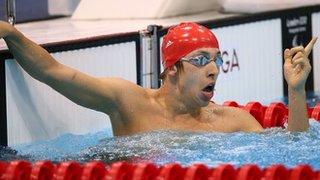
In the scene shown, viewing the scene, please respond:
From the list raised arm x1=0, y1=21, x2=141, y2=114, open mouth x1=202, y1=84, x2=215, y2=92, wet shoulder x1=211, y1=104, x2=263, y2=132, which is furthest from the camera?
Answer: wet shoulder x1=211, y1=104, x2=263, y2=132

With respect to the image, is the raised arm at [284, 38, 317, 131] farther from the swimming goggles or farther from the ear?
the ear

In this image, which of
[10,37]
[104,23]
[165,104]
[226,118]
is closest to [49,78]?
[10,37]

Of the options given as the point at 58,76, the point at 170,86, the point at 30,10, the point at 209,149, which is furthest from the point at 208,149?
the point at 30,10

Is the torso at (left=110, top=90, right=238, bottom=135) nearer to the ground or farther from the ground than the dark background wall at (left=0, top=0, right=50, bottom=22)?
nearer to the ground

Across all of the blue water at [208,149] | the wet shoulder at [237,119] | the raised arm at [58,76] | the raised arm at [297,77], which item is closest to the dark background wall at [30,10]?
the blue water at [208,149]

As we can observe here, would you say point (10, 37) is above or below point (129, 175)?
above

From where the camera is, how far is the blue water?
429 centimetres

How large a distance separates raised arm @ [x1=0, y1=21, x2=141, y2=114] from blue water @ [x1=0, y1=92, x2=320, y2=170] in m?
0.20

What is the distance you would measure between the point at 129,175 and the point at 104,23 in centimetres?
351

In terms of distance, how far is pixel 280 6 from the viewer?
7.02 metres

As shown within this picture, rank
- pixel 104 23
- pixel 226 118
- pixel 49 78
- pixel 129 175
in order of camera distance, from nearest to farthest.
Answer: pixel 129 175 < pixel 49 78 < pixel 226 118 < pixel 104 23

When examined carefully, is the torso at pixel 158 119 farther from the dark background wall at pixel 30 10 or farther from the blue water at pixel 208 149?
the dark background wall at pixel 30 10

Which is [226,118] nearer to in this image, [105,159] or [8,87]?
[105,159]

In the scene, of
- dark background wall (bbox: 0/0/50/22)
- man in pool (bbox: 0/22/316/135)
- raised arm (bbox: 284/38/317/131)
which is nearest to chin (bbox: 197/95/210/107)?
man in pool (bbox: 0/22/316/135)
